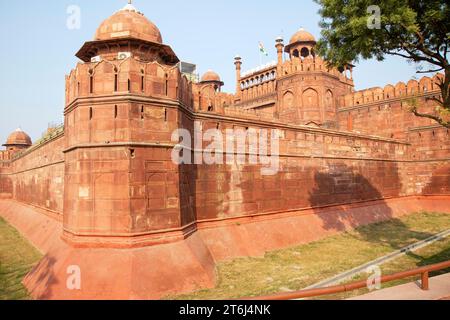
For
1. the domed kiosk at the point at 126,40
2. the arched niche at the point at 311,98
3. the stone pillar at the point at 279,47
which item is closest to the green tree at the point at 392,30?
the domed kiosk at the point at 126,40

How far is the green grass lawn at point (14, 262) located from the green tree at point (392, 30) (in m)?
13.0

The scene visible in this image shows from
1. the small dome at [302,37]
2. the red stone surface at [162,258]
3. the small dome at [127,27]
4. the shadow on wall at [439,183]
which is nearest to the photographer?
the red stone surface at [162,258]

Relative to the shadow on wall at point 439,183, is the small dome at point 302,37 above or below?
above

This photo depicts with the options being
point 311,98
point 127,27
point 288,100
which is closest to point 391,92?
point 311,98

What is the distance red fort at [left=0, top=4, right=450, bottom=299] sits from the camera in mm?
8523

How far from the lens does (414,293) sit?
562 cm

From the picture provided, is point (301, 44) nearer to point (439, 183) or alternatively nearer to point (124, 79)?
point (439, 183)

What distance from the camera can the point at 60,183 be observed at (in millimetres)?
15102

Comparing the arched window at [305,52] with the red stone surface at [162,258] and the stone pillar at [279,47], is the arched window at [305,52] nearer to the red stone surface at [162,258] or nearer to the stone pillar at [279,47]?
the stone pillar at [279,47]

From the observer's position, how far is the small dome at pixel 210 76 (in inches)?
1567

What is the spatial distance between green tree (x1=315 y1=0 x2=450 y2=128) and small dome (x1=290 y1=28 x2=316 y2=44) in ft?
65.0

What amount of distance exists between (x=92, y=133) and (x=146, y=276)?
4432 mm
